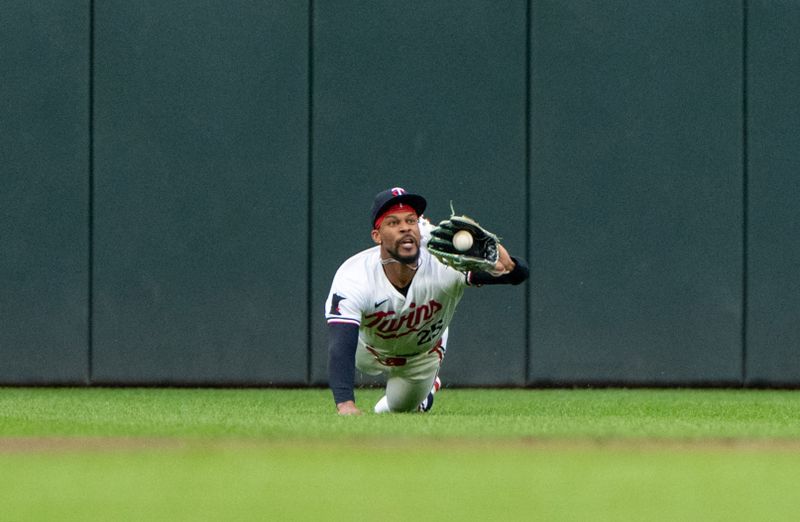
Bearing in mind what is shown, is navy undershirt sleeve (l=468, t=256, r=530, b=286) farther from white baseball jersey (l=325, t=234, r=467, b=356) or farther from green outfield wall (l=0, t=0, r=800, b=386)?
green outfield wall (l=0, t=0, r=800, b=386)

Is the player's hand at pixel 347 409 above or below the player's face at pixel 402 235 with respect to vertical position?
below

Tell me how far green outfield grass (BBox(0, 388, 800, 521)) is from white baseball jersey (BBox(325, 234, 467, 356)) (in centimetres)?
73

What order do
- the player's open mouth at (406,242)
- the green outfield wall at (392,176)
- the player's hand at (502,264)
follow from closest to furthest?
the player's hand at (502,264) < the player's open mouth at (406,242) < the green outfield wall at (392,176)

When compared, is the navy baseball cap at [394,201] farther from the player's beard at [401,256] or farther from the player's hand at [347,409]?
the player's hand at [347,409]

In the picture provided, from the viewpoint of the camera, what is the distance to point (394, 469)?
3.37 m

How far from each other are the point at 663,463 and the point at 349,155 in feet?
18.5

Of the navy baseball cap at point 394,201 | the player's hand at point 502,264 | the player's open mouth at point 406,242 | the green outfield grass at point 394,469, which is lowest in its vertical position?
the green outfield grass at point 394,469

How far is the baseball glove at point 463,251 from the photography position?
5.73 m

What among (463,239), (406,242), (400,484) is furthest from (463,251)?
(400,484)

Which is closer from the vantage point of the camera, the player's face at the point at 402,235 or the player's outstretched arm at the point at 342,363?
the player's outstretched arm at the point at 342,363

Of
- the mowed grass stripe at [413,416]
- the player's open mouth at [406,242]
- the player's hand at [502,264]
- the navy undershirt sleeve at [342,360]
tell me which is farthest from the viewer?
the player's open mouth at [406,242]

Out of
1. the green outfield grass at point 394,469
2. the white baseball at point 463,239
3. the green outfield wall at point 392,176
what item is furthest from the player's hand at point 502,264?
the green outfield wall at point 392,176

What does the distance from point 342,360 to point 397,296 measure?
19.9 inches

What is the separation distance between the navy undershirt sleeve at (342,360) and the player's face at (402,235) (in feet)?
1.42
